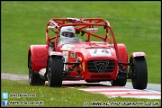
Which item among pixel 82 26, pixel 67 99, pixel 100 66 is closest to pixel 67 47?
pixel 100 66

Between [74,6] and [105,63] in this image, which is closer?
[105,63]

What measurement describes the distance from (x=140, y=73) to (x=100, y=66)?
1.19 m

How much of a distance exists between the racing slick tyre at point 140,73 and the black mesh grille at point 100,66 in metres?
0.77

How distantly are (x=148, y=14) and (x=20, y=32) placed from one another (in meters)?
13.1

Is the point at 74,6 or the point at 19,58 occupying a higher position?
the point at 74,6

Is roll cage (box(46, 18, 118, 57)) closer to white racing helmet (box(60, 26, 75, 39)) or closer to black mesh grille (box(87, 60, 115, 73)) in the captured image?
white racing helmet (box(60, 26, 75, 39))

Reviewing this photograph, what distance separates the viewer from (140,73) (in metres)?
16.5

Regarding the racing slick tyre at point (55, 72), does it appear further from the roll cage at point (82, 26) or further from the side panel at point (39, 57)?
the side panel at point (39, 57)

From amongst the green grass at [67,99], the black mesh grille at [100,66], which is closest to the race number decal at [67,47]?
the black mesh grille at [100,66]

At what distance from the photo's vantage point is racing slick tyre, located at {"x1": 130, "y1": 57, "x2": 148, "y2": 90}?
54.2ft

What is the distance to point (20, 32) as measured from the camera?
3953 cm

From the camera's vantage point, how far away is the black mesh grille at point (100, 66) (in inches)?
629

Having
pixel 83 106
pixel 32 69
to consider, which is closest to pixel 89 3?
pixel 32 69

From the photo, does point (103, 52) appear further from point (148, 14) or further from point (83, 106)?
point (148, 14)
